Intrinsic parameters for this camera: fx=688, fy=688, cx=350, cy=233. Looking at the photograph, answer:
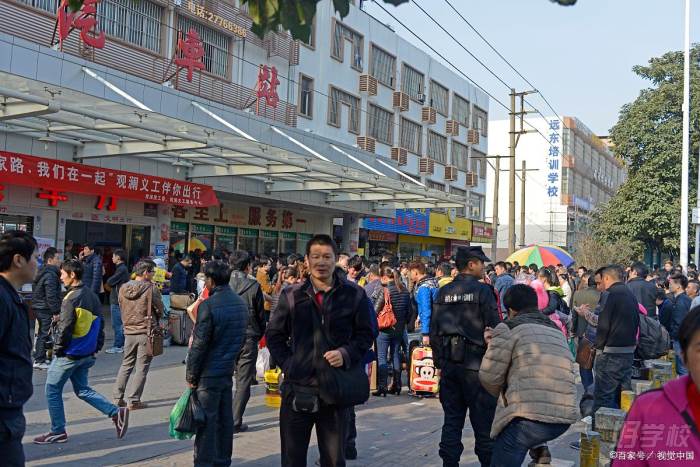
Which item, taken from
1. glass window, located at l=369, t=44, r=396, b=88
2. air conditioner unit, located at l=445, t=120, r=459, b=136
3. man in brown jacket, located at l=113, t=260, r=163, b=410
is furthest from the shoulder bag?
air conditioner unit, located at l=445, t=120, r=459, b=136

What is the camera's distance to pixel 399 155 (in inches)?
1282

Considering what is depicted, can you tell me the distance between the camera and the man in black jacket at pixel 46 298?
9.34m

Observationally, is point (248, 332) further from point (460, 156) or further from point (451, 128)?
point (460, 156)

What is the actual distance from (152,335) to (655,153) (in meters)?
27.8

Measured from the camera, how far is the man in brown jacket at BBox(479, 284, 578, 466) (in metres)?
4.12

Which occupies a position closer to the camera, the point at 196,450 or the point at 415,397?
the point at 196,450

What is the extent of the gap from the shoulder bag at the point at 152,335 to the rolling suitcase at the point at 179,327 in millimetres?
4937

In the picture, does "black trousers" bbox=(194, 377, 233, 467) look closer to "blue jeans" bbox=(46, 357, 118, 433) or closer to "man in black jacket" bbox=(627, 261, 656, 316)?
"blue jeans" bbox=(46, 357, 118, 433)

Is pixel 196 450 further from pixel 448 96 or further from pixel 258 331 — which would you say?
pixel 448 96

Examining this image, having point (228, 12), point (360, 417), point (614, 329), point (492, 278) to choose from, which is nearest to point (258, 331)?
point (360, 417)

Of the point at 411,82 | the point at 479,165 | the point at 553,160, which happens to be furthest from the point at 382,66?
the point at 553,160

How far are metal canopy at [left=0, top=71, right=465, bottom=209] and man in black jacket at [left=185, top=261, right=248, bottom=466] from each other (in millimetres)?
5530

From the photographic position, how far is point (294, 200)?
66.5 feet

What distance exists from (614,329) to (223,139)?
26.2 feet
